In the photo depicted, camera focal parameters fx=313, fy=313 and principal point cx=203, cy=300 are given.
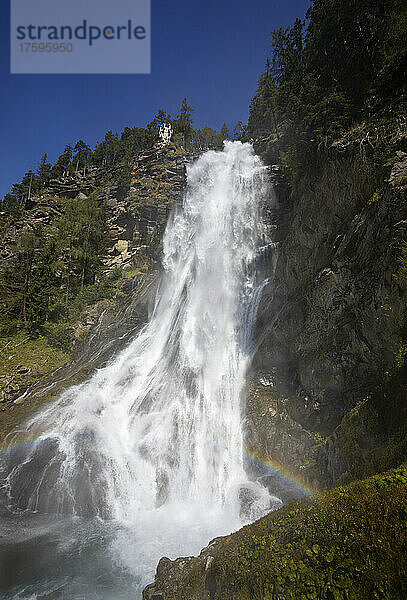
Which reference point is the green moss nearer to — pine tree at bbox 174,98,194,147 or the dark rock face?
the dark rock face

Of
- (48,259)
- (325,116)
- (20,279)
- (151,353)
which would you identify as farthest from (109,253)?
(325,116)

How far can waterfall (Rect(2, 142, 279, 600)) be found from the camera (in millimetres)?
10672

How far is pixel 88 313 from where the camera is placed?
27359 millimetres

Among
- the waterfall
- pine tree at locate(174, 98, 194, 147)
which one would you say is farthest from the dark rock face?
pine tree at locate(174, 98, 194, 147)

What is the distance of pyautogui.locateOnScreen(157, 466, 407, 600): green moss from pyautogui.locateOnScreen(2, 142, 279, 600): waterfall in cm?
520

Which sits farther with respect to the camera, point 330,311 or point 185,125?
point 185,125

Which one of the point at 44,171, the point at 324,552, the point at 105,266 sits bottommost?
the point at 324,552

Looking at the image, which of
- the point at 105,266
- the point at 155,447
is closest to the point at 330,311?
the point at 155,447

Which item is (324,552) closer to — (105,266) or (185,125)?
(105,266)

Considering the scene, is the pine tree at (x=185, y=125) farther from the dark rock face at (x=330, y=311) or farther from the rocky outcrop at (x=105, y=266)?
the dark rock face at (x=330, y=311)

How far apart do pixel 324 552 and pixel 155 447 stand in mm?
11964

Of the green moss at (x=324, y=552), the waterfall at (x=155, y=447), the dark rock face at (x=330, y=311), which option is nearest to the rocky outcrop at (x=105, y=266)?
the waterfall at (x=155, y=447)

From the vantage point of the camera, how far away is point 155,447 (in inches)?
601

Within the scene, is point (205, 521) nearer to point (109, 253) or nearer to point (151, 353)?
point (151, 353)
